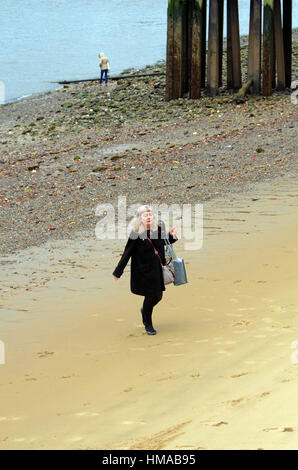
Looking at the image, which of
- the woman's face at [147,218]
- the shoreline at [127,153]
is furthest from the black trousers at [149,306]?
the shoreline at [127,153]

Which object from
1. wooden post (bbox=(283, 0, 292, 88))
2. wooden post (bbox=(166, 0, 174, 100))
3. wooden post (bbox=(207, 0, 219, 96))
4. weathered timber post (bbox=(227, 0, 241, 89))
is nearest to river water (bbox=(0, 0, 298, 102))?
wooden post (bbox=(166, 0, 174, 100))

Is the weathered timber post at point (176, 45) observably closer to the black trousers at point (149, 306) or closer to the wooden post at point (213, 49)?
the wooden post at point (213, 49)

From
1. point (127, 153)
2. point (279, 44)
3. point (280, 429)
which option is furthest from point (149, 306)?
point (279, 44)

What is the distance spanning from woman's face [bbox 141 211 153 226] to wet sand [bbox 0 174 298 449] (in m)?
1.12

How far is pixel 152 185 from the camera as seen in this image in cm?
1477

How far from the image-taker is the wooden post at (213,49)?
20438mm

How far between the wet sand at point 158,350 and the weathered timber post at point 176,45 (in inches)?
391

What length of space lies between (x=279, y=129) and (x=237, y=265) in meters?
8.07

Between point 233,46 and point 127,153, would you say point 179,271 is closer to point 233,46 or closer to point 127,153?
point 127,153

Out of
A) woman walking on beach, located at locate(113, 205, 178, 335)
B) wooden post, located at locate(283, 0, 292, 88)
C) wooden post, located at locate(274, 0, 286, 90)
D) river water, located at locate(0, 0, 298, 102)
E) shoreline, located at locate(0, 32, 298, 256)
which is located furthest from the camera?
river water, located at locate(0, 0, 298, 102)

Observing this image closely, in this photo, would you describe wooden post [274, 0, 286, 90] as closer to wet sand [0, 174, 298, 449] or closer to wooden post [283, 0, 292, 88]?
wooden post [283, 0, 292, 88]

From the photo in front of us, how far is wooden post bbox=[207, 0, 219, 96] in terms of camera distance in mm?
20438
